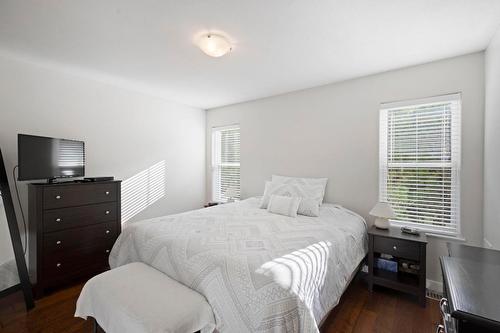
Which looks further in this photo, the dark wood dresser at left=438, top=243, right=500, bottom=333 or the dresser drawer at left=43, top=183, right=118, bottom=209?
the dresser drawer at left=43, top=183, right=118, bottom=209

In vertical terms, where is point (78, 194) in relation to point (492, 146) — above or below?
below

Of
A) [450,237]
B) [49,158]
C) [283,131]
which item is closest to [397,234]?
[450,237]

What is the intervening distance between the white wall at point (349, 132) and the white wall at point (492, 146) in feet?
0.38

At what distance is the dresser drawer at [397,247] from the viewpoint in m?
2.20

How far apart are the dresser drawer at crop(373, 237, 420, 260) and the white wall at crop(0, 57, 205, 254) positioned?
325cm

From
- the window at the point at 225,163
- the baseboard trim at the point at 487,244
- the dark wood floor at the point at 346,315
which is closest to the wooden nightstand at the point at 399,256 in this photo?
the dark wood floor at the point at 346,315

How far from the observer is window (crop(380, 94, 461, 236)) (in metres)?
2.35

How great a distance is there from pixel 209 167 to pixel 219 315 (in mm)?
3478

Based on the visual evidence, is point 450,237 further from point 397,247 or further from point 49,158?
point 49,158

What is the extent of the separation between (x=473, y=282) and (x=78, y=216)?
10.8 ft

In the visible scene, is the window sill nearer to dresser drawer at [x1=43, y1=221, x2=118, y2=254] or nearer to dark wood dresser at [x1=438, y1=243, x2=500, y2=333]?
dark wood dresser at [x1=438, y1=243, x2=500, y2=333]

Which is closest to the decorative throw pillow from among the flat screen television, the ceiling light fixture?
the ceiling light fixture

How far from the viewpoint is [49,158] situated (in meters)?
2.42

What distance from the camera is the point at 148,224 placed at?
7.27ft
